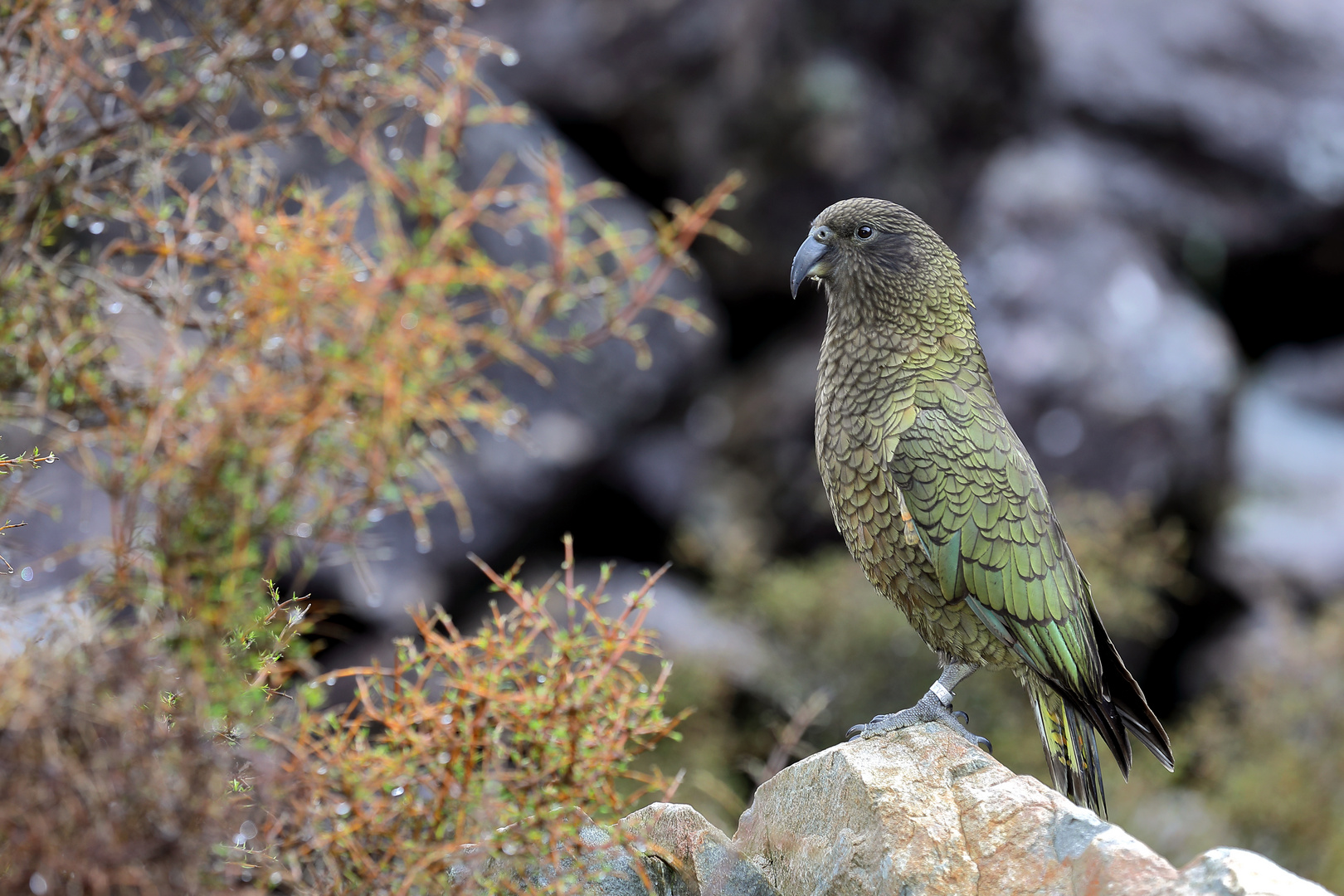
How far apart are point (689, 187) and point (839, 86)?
2641 millimetres

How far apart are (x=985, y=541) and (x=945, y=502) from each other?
225 millimetres

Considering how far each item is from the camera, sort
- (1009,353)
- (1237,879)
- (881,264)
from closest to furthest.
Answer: (1237,879)
(881,264)
(1009,353)

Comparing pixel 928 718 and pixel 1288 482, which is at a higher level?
pixel 928 718

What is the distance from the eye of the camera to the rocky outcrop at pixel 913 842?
10.0 ft

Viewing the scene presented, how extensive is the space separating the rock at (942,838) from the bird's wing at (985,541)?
54cm

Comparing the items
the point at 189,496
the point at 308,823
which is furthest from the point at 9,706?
the point at 308,823

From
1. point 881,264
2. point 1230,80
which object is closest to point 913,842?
point 881,264

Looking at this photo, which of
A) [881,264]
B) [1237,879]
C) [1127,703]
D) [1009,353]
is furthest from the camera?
[1009,353]

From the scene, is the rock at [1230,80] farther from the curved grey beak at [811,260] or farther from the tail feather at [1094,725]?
the tail feather at [1094,725]

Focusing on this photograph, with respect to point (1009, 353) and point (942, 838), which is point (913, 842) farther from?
point (1009, 353)

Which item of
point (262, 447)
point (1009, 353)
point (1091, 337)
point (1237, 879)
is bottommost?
point (1009, 353)

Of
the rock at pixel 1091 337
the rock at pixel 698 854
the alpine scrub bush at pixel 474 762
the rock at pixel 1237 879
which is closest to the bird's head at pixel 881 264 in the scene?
the alpine scrub bush at pixel 474 762

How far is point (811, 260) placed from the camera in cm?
457

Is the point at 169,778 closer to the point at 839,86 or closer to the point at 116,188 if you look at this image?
the point at 116,188
